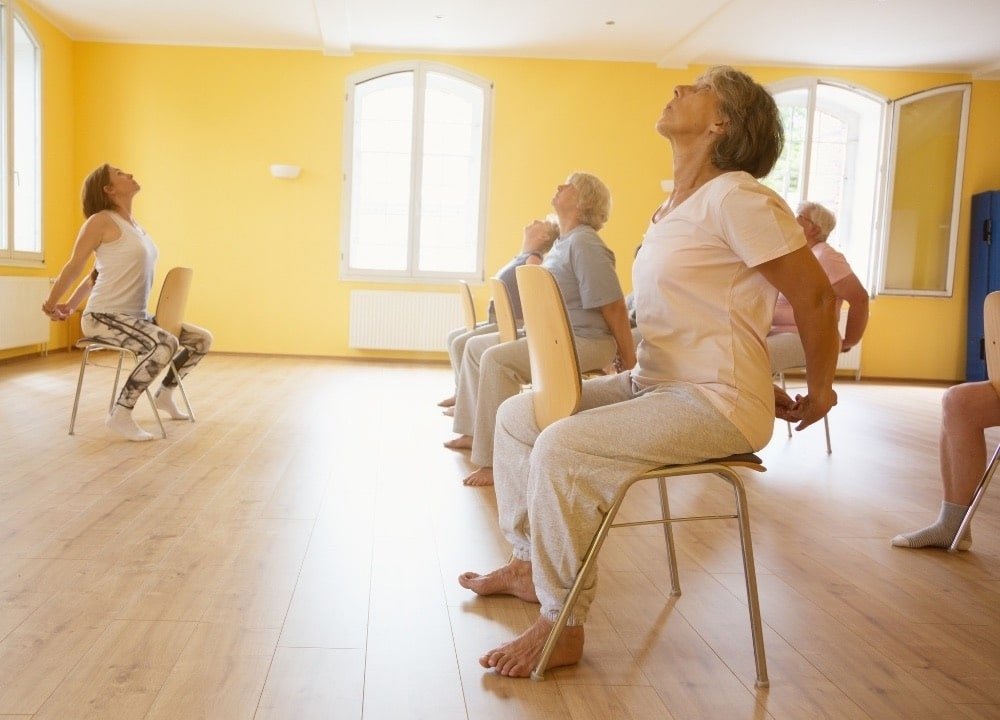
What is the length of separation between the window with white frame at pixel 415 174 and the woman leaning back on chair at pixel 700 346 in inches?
267

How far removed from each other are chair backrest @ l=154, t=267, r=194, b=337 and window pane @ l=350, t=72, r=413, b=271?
4370 mm

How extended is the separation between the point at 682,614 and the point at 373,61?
7.29m

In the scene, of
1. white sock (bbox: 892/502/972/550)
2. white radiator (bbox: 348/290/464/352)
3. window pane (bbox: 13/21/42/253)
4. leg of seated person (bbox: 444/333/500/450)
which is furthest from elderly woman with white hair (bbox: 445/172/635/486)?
window pane (bbox: 13/21/42/253)

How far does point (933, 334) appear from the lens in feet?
28.8

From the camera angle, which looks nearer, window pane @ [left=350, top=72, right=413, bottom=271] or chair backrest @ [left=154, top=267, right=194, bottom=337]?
chair backrest @ [left=154, top=267, right=194, bottom=337]

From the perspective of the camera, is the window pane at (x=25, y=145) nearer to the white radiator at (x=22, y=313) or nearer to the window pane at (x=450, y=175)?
the white radiator at (x=22, y=313)

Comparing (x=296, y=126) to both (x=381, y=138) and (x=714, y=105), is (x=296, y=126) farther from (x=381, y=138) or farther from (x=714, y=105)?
(x=714, y=105)

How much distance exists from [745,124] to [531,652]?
112cm

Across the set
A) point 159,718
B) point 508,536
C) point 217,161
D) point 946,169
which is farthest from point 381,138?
point 159,718

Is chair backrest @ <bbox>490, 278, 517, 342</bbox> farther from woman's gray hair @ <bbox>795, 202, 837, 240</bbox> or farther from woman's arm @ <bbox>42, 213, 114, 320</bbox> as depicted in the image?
woman's arm @ <bbox>42, 213, 114, 320</bbox>

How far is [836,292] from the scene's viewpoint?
3.68 metres

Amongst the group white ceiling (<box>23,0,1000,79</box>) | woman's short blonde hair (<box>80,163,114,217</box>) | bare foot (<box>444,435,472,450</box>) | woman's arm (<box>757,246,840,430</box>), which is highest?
white ceiling (<box>23,0,1000,79</box>)

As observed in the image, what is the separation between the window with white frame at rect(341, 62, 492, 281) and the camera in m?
8.44

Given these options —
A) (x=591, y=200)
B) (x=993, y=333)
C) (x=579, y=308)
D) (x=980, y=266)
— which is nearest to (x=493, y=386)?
(x=579, y=308)
